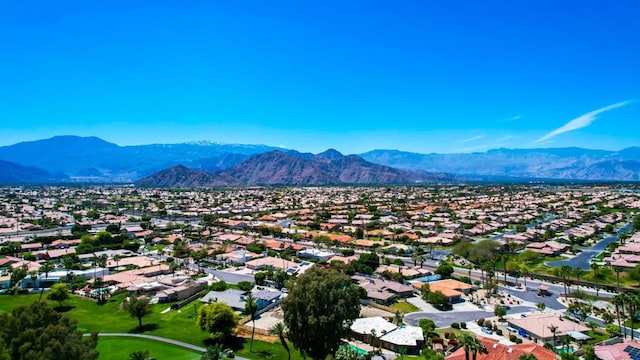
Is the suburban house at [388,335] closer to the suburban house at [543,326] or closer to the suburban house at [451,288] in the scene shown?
the suburban house at [543,326]

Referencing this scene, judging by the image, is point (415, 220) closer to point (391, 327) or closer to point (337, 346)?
point (391, 327)

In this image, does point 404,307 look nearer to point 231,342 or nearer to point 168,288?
point 231,342

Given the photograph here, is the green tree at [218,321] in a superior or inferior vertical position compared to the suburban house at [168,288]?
superior

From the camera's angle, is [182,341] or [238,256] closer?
[182,341]

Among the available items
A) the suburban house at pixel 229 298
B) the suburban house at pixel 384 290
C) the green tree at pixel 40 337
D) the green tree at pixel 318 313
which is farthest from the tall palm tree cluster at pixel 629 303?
the green tree at pixel 40 337

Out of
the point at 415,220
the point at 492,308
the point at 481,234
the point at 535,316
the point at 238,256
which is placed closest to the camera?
the point at 535,316

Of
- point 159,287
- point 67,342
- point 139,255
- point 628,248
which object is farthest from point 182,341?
point 628,248

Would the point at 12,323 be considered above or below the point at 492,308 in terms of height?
above
